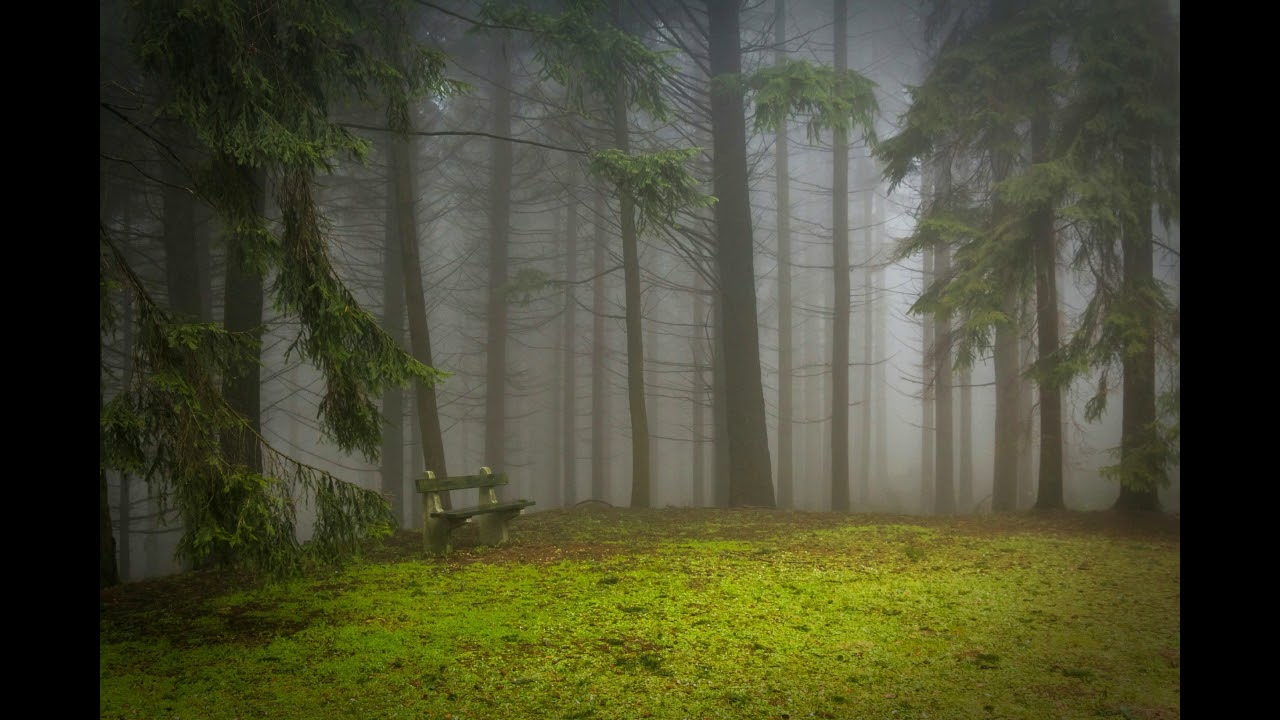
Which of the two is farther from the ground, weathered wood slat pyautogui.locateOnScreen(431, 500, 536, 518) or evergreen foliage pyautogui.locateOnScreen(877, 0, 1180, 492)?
evergreen foliage pyautogui.locateOnScreen(877, 0, 1180, 492)

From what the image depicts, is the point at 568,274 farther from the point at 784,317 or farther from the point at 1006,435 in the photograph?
the point at 1006,435

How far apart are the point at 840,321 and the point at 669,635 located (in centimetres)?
1104

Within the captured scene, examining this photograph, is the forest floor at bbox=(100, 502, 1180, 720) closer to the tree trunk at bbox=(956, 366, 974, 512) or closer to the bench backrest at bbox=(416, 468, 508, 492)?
the bench backrest at bbox=(416, 468, 508, 492)

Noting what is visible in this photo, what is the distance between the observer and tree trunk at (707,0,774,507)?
1087 centimetres

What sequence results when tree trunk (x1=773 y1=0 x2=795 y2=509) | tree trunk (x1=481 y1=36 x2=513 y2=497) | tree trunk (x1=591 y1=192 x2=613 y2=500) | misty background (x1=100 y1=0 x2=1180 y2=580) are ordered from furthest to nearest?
tree trunk (x1=591 y1=192 x2=613 y2=500), tree trunk (x1=773 y1=0 x2=795 y2=509), tree trunk (x1=481 y1=36 x2=513 y2=497), misty background (x1=100 y1=0 x2=1180 y2=580)

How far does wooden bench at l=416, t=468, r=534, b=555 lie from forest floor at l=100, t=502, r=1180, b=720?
22 cm

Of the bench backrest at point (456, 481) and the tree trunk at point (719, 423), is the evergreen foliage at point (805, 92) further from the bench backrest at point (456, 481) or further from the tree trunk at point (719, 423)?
the tree trunk at point (719, 423)

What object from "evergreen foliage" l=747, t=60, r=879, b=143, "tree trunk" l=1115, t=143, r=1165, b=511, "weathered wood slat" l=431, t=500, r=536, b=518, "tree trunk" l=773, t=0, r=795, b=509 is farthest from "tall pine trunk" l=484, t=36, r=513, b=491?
"tree trunk" l=1115, t=143, r=1165, b=511

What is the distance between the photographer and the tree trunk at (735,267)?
10.9 metres

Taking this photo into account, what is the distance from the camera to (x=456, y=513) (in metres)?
6.56

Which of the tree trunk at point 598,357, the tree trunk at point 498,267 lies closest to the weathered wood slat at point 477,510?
the tree trunk at point 498,267

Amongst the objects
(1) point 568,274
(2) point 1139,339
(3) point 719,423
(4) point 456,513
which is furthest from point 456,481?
(1) point 568,274

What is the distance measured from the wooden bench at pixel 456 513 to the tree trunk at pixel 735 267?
4558 millimetres
